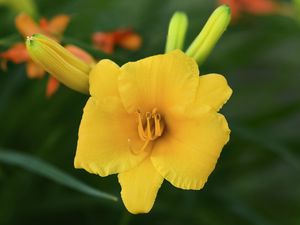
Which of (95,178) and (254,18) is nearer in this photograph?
(95,178)

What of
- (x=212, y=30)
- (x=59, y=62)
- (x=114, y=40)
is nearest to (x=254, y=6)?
(x=114, y=40)

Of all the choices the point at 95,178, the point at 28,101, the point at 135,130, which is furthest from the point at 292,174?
the point at 135,130

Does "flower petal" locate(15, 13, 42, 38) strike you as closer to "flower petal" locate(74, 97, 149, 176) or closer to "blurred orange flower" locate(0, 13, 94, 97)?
"blurred orange flower" locate(0, 13, 94, 97)

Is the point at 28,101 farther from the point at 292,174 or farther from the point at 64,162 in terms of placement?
the point at 292,174

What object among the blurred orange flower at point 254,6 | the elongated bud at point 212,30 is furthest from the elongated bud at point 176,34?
the blurred orange flower at point 254,6

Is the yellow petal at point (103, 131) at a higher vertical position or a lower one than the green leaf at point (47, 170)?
higher

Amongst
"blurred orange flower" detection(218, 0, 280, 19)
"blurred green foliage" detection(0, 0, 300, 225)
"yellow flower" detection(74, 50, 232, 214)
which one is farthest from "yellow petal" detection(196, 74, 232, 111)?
"blurred orange flower" detection(218, 0, 280, 19)

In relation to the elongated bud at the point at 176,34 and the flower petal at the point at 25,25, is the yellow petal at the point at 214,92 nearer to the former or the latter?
the elongated bud at the point at 176,34

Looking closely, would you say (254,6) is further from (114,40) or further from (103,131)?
(103,131)
